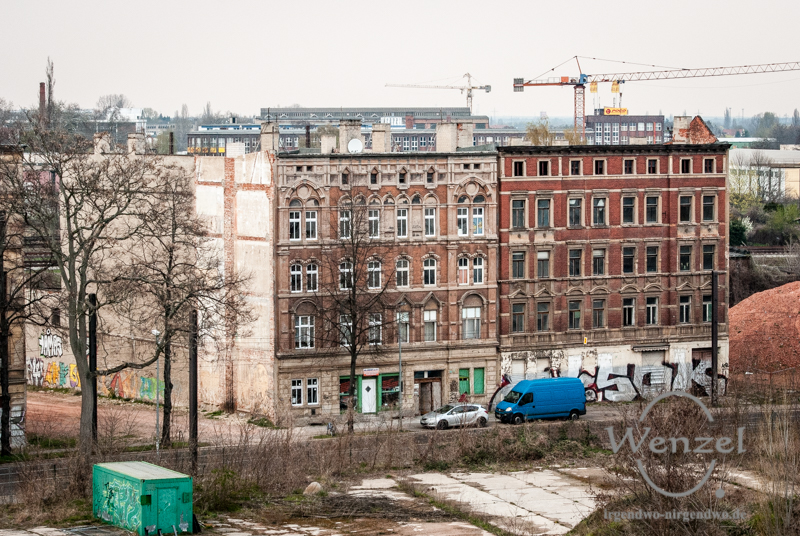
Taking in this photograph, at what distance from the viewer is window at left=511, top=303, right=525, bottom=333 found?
208ft

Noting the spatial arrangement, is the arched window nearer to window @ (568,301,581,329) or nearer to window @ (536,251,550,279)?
window @ (536,251,550,279)

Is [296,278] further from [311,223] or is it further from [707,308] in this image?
[707,308]

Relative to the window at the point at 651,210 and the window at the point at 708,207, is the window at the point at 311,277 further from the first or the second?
the window at the point at 708,207

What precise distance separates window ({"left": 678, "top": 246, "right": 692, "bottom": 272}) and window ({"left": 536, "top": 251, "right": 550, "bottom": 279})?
329 inches

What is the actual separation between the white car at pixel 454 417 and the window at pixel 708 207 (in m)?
19.4

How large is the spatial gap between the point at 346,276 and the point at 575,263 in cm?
1400

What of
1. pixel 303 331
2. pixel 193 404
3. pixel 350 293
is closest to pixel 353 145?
pixel 350 293

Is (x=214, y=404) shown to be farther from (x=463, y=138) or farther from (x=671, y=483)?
(x=671, y=483)

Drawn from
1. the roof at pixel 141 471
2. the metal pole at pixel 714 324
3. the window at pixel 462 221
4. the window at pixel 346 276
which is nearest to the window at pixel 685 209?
the metal pole at pixel 714 324

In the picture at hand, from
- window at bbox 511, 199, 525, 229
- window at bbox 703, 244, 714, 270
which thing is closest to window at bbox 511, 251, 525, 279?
window at bbox 511, 199, 525, 229

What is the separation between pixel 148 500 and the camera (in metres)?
29.9

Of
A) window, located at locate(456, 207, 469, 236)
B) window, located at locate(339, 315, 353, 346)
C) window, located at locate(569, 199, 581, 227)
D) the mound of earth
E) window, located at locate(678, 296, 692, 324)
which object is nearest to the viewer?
window, located at locate(339, 315, 353, 346)

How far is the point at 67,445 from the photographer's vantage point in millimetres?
51250

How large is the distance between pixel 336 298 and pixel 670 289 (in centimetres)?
2050
